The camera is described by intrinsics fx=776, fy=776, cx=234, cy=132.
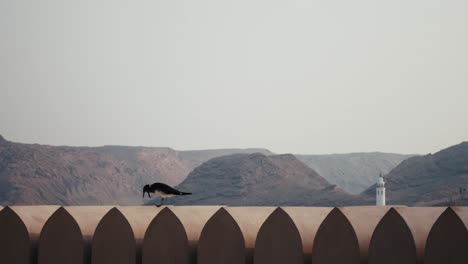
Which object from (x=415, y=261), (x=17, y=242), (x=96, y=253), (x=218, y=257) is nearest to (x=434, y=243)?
(x=415, y=261)

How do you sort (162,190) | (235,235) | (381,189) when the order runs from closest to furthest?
(235,235) → (162,190) → (381,189)

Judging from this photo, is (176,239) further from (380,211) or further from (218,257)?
(380,211)

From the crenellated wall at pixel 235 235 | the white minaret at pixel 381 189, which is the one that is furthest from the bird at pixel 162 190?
the white minaret at pixel 381 189

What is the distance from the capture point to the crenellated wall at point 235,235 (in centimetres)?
696

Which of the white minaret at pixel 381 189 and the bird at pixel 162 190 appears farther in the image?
the white minaret at pixel 381 189

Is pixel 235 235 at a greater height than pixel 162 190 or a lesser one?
lesser

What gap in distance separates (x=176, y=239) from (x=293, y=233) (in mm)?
1131

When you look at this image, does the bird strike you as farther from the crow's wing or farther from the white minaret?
the white minaret

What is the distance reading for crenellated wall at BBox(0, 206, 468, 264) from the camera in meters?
6.96

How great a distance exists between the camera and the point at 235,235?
729cm

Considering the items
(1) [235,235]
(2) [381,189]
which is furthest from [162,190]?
(2) [381,189]

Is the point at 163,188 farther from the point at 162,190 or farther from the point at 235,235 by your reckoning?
the point at 235,235

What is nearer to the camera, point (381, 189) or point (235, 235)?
point (235, 235)

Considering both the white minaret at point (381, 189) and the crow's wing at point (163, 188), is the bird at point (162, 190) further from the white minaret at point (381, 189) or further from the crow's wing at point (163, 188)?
the white minaret at point (381, 189)
